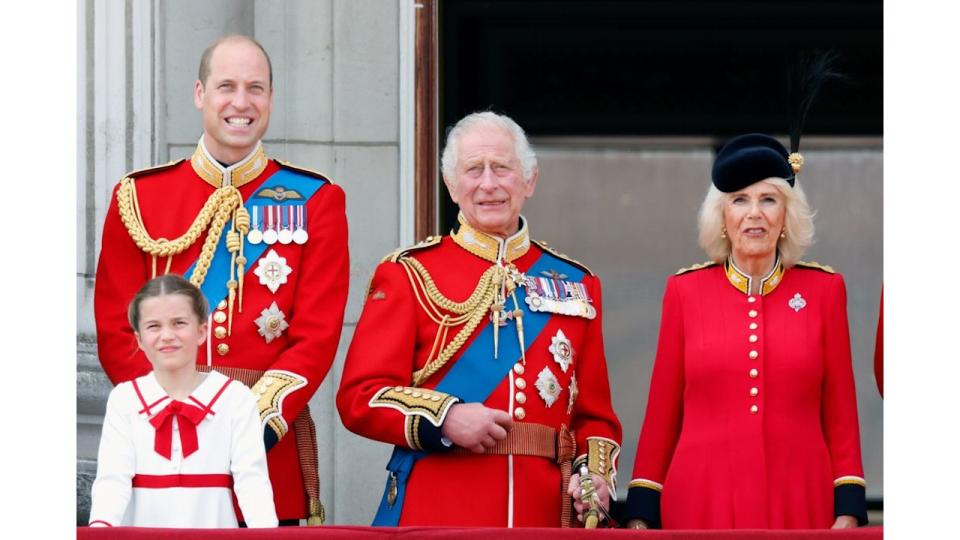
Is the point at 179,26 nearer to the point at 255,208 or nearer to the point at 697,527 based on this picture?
the point at 255,208

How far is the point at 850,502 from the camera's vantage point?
4.66 m

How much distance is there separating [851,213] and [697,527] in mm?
2539

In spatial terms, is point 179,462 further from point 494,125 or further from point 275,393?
point 494,125

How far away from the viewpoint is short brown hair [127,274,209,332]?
4.43 meters

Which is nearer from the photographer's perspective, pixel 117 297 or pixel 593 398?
pixel 117 297

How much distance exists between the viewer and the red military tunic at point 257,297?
4676 millimetres

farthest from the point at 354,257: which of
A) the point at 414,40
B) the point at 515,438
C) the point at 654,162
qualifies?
the point at 515,438

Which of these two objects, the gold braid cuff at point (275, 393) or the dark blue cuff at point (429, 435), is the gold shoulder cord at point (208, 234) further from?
the dark blue cuff at point (429, 435)

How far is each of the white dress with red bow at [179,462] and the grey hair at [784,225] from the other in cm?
118

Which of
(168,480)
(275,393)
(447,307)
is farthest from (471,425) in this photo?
(168,480)

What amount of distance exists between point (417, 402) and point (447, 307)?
29 cm

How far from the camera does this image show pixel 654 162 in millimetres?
7027

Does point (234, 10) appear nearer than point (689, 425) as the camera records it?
No

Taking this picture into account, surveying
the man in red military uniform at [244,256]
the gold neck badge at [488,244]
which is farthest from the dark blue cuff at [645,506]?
the man in red military uniform at [244,256]
